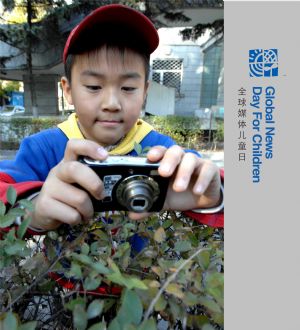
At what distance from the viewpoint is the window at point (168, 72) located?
12602 millimetres

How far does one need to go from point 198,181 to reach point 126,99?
44 centimetres

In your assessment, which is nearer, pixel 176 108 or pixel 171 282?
pixel 171 282

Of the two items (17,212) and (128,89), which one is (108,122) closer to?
(128,89)

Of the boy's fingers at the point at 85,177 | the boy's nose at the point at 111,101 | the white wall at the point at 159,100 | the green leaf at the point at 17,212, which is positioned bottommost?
the green leaf at the point at 17,212

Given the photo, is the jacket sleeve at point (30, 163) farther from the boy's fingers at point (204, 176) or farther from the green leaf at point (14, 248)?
the boy's fingers at point (204, 176)

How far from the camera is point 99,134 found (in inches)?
41.7

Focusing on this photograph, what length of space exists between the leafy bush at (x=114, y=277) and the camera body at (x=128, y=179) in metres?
0.07

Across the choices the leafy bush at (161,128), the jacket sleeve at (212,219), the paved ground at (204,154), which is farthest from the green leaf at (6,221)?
the leafy bush at (161,128)

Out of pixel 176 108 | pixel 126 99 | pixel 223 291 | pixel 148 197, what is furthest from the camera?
pixel 176 108

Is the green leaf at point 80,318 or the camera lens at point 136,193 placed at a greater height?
the camera lens at point 136,193
